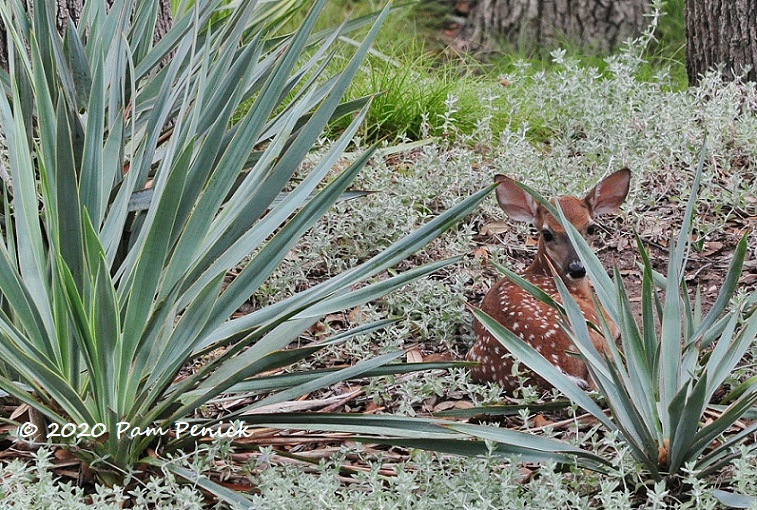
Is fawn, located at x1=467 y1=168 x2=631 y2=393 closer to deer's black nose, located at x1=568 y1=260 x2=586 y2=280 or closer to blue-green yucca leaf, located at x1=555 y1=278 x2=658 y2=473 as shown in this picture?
deer's black nose, located at x1=568 y1=260 x2=586 y2=280

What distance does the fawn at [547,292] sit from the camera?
3.99 metres

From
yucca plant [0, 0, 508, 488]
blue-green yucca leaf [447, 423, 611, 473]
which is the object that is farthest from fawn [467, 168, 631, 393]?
yucca plant [0, 0, 508, 488]

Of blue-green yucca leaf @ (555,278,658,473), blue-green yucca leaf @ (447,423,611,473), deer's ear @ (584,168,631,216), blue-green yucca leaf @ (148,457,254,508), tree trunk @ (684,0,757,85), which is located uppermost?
tree trunk @ (684,0,757,85)

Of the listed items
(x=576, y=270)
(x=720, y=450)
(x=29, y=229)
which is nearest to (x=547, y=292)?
(x=576, y=270)

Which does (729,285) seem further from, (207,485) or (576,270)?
(207,485)

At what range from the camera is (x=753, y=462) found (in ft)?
11.0

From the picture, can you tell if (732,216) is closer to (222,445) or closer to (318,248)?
(318,248)

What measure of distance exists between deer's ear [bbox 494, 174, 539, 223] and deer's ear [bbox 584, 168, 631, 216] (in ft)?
0.84

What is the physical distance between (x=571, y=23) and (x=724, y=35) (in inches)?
89.9

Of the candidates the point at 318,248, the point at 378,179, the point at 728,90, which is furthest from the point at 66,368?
the point at 728,90

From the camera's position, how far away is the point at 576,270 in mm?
4504

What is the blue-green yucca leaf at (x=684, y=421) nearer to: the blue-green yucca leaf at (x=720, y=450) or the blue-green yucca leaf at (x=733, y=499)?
the blue-green yucca leaf at (x=720, y=450)

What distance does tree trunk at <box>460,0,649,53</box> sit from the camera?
8.49m

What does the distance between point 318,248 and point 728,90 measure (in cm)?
275
